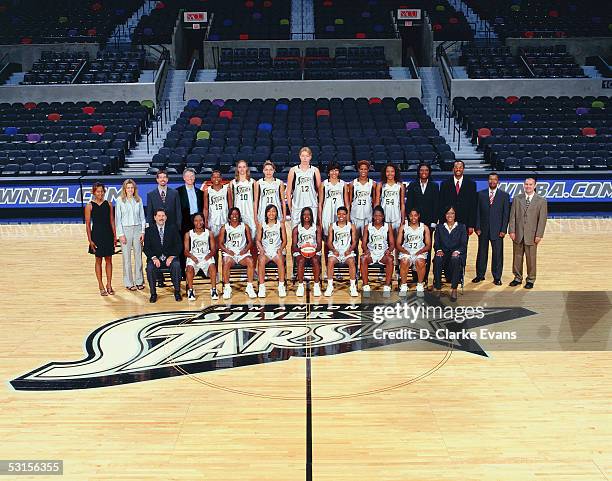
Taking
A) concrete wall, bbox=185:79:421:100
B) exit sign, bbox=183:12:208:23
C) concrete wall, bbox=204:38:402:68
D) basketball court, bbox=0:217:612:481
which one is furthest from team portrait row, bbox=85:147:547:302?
exit sign, bbox=183:12:208:23

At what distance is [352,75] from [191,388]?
1499cm

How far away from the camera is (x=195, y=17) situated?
78.1 ft

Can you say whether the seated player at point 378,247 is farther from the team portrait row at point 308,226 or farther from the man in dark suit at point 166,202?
the man in dark suit at point 166,202

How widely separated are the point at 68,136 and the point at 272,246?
9.58 m

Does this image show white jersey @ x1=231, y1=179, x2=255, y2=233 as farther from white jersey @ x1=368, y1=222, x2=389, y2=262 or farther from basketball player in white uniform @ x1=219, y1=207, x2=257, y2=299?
white jersey @ x1=368, y1=222, x2=389, y2=262

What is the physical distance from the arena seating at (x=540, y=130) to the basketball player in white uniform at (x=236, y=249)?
812cm

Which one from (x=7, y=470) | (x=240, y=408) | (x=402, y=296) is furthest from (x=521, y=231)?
(x=7, y=470)

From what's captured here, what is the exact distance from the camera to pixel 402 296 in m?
9.36

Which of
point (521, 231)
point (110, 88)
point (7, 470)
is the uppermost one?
point (110, 88)

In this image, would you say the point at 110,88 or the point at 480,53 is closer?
the point at 110,88

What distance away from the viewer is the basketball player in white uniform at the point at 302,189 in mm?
9688

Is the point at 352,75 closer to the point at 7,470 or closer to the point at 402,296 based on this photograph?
the point at 402,296

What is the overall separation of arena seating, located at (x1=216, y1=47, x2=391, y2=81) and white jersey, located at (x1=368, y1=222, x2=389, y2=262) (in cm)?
1189

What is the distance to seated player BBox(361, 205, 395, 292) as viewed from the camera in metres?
9.32
